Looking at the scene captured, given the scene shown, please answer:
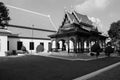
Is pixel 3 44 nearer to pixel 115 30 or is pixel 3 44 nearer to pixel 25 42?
pixel 25 42

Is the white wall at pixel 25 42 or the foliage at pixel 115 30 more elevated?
the foliage at pixel 115 30

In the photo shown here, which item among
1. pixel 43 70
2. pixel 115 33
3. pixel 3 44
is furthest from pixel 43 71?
pixel 115 33

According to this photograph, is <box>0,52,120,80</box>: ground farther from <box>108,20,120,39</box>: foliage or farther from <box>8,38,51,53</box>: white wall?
<box>108,20,120,39</box>: foliage

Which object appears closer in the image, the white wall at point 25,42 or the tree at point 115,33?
the white wall at point 25,42

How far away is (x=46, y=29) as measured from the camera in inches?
1505

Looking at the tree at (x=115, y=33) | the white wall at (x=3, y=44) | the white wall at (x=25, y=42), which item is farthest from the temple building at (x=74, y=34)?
the tree at (x=115, y=33)

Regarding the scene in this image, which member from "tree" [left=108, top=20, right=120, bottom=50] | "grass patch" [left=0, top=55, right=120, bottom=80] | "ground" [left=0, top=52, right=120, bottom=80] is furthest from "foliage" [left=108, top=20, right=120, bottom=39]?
"grass patch" [left=0, top=55, right=120, bottom=80]

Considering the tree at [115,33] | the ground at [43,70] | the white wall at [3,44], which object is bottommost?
the ground at [43,70]

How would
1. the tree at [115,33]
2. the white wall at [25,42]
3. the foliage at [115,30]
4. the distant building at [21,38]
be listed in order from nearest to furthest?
1. the distant building at [21,38]
2. the white wall at [25,42]
3. the tree at [115,33]
4. the foliage at [115,30]

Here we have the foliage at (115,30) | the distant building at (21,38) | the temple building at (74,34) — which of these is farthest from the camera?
the foliage at (115,30)

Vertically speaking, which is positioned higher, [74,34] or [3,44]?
[74,34]

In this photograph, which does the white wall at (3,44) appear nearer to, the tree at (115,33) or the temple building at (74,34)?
the temple building at (74,34)

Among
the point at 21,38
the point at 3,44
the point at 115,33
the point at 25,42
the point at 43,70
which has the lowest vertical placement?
the point at 43,70

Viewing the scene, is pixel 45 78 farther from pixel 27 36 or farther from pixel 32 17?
pixel 32 17
